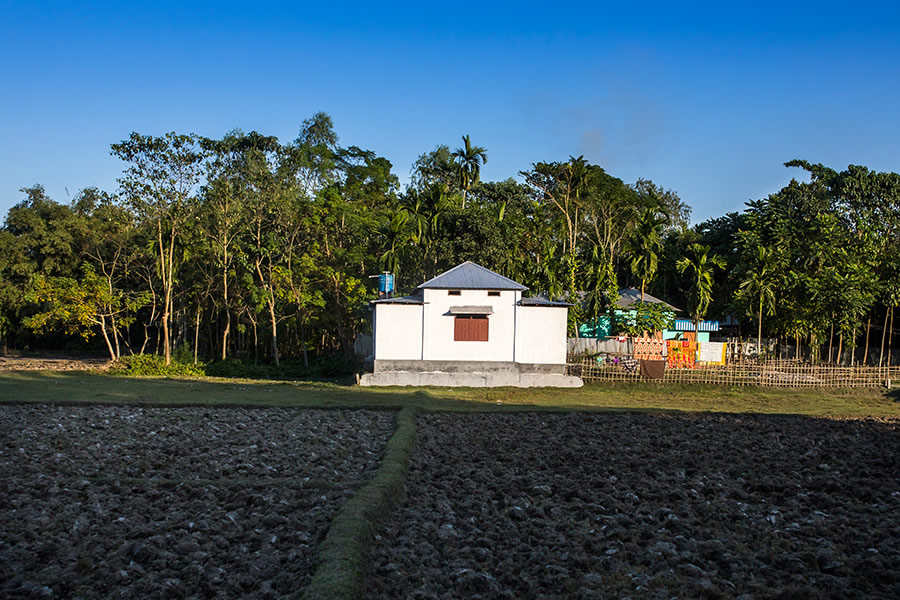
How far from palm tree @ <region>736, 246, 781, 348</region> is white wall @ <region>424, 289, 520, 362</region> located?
45.2ft

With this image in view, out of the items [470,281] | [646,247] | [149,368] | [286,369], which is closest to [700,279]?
[646,247]

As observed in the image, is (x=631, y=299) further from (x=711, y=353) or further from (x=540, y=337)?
(x=540, y=337)

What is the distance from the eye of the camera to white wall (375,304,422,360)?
75.7ft

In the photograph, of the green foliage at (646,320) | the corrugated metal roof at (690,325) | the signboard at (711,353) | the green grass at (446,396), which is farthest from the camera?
the corrugated metal roof at (690,325)

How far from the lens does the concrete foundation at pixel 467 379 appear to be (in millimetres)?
22359

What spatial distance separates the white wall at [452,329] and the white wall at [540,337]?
440 millimetres

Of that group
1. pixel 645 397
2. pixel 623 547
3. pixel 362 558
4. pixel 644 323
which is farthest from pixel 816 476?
pixel 644 323

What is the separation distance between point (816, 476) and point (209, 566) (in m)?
7.68

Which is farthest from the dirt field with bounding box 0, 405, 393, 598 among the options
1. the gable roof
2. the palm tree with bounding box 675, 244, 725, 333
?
the palm tree with bounding box 675, 244, 725, 333

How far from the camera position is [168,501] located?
7.73m

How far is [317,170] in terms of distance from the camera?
43.3 m

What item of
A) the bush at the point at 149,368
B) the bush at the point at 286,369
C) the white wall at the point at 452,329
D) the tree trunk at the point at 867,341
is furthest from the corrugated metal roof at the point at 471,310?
the tree trunk at the point at 867,341

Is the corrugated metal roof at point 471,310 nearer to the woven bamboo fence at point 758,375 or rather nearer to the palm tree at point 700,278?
the woven bamboo fence at point 758,375

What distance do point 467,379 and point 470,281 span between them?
3.26 m
